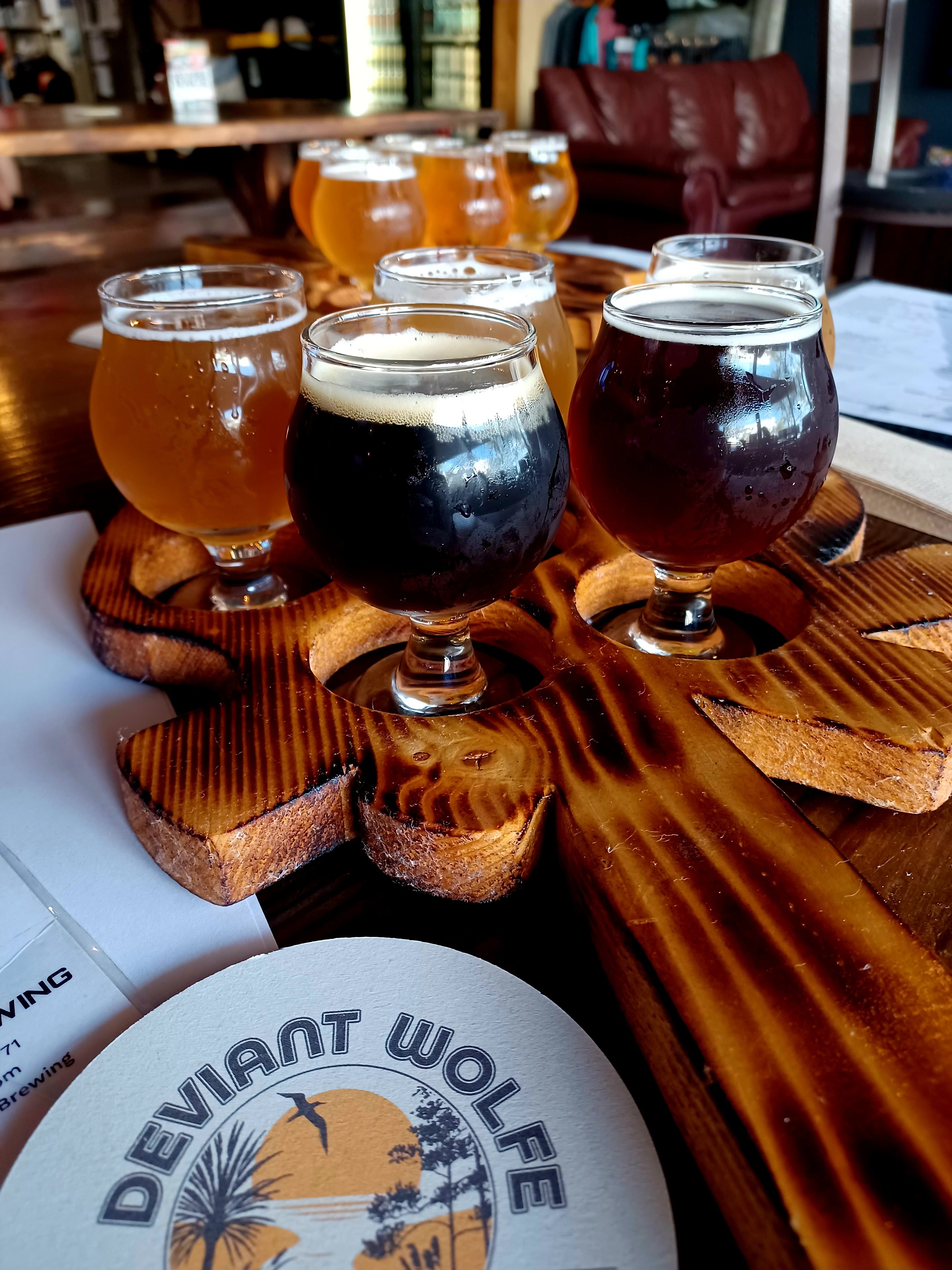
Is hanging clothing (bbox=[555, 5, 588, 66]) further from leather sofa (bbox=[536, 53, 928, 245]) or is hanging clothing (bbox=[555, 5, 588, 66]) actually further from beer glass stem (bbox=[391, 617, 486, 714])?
beer glass stem (bbox=[391, 617, 486, 714])

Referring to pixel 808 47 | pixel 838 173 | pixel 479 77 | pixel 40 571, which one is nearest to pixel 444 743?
pixel 40 571

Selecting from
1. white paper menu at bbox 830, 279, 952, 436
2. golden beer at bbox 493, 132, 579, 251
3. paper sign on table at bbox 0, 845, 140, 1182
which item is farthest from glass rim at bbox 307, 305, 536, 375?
golden beer at bbox 493, 132, 579, 251

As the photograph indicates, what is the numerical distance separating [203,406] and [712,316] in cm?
36

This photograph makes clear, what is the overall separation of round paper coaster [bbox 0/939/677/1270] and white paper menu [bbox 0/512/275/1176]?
0.03 meters

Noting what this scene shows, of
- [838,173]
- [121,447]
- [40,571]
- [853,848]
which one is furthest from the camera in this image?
[838,173]

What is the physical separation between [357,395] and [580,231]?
5.10 meters

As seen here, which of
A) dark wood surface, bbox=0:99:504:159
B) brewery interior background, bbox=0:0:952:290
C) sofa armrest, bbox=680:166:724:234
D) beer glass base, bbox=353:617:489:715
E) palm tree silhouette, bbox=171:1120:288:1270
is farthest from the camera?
brewery interior background, bbox=0:0:952:290

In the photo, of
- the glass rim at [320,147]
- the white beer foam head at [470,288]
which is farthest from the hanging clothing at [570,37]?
the white beer foam head at [470,288]

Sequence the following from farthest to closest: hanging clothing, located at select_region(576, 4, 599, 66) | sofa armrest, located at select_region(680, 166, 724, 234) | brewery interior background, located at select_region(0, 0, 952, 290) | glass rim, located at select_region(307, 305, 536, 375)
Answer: hanging clothing, located at select_region(576, 4, 599, 66)
brewery interior background, located at select_region(0, 0, 952, 290)
sofa armrest, located at select_region(680, 166, 724, 234)
glass rim, located at select_region(307, 305, 536, 375)

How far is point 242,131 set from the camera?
3.07 meters

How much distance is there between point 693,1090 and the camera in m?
0.36

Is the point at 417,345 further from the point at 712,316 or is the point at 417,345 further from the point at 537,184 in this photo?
the point at 537,184

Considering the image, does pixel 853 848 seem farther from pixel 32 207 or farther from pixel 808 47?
pixel 808 47

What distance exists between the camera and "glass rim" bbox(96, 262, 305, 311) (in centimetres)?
65
